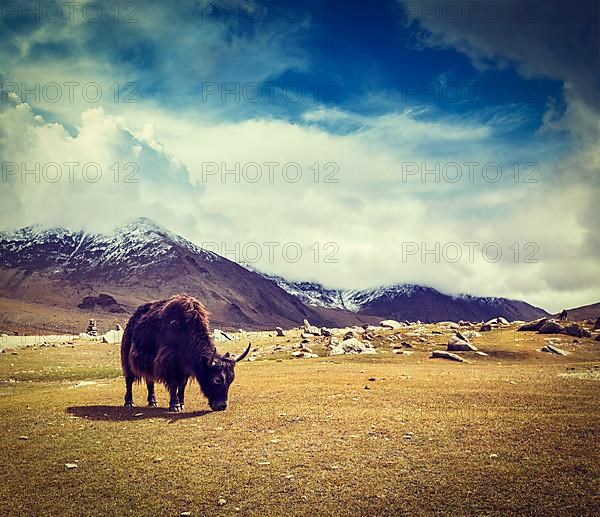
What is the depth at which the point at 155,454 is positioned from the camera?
11.0m

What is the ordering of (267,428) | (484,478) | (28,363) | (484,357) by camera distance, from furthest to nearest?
1. (28,363)
2. (484,357)
3. (267,428)
4. (484,478)

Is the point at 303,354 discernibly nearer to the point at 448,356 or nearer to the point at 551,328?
the point at 448,356

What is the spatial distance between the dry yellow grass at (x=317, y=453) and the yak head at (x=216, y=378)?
1.97 ft

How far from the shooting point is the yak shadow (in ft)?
50.5

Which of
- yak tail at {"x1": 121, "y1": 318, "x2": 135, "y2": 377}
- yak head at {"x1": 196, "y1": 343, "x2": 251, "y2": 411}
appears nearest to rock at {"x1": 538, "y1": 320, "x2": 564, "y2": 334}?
yak head at {"x1": 196, "y1": 343, "x2": 251, "y2": 411}

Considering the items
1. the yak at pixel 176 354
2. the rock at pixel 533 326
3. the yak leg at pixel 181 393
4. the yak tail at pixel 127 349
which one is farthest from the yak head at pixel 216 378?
the rock at pixel 533 326

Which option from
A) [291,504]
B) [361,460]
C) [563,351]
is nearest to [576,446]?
[361,460]

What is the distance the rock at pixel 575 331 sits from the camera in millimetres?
47375

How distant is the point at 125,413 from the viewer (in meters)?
16.4

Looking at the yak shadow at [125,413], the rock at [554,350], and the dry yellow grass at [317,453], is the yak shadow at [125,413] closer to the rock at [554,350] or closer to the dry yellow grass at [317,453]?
the dry yellow grass at [317,453]

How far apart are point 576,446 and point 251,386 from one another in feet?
48.6

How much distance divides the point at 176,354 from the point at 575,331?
46849mm

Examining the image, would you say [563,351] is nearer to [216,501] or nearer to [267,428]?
[267,428]

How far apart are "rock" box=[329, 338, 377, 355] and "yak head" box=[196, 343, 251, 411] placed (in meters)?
26.7
